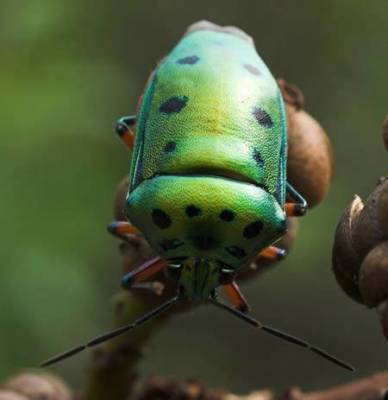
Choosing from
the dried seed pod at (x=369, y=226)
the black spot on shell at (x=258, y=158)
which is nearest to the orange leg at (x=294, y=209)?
the black spot on shell at (x=258, y=158)

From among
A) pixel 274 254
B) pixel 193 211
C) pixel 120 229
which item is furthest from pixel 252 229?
pixel 120 229

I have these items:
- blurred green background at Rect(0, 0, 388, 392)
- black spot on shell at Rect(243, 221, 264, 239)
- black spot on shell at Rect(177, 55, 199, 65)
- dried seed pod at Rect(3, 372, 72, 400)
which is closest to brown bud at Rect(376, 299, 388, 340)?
black spot on shell at Rect(243, 221, 264, 239)

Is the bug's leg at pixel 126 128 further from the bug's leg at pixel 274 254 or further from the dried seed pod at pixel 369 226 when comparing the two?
the dried seed pod at pixel 369 226

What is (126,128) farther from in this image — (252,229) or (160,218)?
(252,229)

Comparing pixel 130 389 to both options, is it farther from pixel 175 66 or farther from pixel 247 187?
pixel 175 66

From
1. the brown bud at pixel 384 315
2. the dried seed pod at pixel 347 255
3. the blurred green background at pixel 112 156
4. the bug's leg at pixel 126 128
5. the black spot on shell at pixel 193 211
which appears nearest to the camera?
the brown bud at pixel 384 315

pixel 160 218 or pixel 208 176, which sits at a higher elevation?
pixel 208 176
